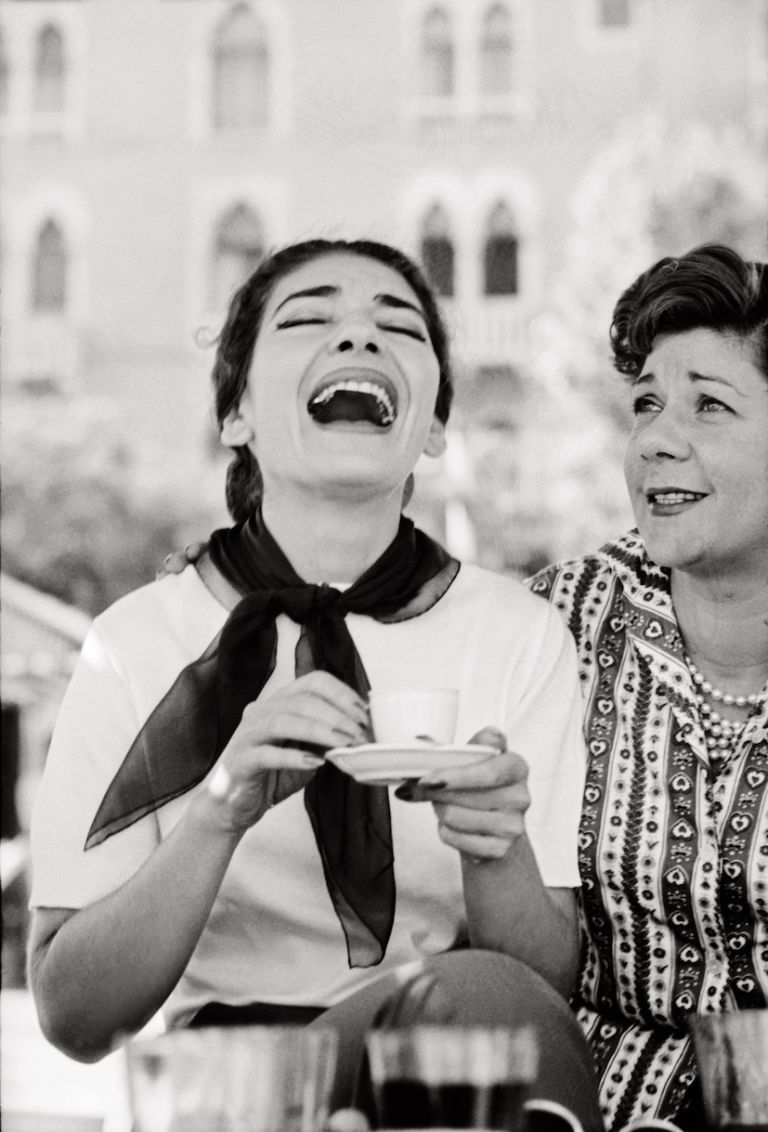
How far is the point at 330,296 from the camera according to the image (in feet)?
6.84

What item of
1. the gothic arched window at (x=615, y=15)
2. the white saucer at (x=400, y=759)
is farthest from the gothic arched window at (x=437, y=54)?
the white saucer at (x=400, y=759)

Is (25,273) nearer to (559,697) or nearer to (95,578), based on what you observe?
(95,578)

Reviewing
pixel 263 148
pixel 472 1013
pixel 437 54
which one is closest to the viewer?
pixel 472 1013

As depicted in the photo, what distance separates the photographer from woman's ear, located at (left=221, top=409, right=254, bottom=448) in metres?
2.15

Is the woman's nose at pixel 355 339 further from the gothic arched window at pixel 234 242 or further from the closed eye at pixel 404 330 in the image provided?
the gothic arched window at pixel 234 242

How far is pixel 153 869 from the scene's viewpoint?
1653mm

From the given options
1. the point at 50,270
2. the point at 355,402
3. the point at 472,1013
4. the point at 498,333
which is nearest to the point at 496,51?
the point at 498,333

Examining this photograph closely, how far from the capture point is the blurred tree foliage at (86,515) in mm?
19922

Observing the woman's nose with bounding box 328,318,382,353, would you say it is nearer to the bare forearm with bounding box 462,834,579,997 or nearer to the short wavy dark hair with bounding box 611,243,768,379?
the short wavy dark hair with bounding box 611,243,768,379

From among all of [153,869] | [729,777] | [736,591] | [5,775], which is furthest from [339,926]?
[5,775]

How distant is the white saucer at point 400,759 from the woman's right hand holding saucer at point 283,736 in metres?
0.05

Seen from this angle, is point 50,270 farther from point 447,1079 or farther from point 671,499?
point 447,1079

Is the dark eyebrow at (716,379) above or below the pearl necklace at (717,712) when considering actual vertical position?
above

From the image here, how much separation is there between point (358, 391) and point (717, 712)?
0.72 meters
